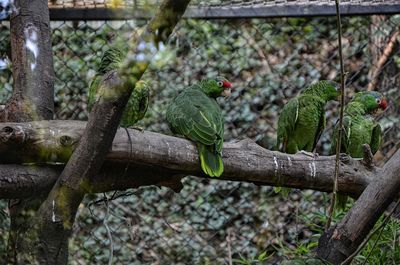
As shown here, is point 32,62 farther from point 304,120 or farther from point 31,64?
point 304,120

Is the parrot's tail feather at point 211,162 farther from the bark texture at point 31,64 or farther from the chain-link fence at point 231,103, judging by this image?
the chain-link fence at point 231,103

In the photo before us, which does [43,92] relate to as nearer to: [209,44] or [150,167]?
[150,167]

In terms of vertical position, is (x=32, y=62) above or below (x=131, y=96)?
above

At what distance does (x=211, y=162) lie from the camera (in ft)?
8.89

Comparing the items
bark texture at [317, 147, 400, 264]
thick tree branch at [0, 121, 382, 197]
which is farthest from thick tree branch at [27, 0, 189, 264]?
bark texture at [317, 147, 400, 264]

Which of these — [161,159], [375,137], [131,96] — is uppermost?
[131,96]

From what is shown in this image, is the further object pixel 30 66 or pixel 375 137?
pixel 375 137

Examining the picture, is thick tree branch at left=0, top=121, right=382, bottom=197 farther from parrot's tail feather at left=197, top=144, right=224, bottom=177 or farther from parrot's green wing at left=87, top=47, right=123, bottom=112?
parrot's green wing at left=87, top=47, right=123, bottom=112

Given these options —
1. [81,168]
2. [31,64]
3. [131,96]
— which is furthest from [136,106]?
[81,168]

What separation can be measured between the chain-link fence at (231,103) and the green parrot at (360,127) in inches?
41.9

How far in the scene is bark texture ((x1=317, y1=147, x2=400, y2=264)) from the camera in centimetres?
240

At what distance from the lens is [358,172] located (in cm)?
299

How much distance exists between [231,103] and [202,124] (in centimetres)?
233

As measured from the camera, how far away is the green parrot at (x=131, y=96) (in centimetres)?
285
